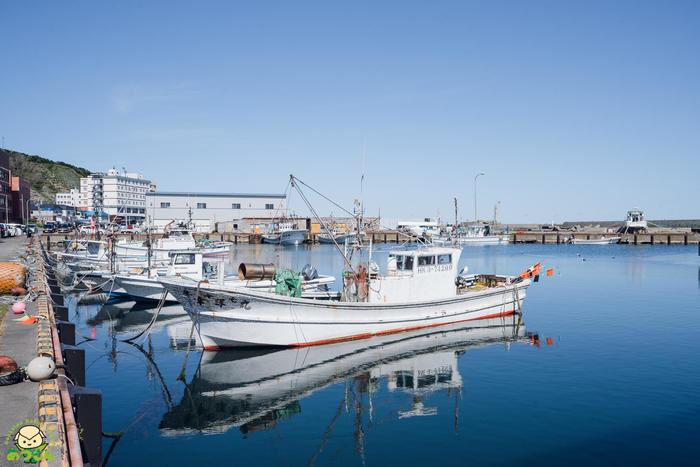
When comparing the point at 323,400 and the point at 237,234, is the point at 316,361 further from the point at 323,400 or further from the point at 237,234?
the point at 237,234

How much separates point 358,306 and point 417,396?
6088 mm

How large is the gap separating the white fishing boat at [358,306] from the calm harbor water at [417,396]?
0.75m

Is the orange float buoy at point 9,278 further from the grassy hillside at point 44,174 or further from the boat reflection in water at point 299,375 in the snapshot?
the grassy hillside at point 44,174

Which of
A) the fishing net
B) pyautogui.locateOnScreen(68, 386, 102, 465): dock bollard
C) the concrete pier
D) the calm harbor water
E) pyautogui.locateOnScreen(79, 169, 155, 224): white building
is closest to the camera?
pyautogui.locateOnScreen(68, 386, 102, 465): dock bollard

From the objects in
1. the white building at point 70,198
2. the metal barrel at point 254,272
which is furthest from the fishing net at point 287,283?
the white building at point 70,198

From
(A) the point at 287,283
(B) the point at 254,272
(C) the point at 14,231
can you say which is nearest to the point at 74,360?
(A) the point at 287,283

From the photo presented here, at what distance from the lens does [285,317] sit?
19.2 m

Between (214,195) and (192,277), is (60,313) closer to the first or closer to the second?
(192,277)

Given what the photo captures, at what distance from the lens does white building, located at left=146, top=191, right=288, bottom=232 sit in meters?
103

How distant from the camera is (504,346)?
21359 mm

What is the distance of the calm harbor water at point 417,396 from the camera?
11.4 m

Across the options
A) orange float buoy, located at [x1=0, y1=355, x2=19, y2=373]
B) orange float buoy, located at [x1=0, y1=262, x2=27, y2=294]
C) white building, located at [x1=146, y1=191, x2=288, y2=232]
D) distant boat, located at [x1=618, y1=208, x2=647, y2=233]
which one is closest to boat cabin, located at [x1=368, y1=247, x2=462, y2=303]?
orange float buoy, located at [x1=0, y1=355, x2=19, y2=373]

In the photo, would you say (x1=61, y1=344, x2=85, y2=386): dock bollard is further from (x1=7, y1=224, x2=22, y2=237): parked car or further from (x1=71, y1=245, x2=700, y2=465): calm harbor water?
(x1=7, y1=224, x2=22, y2=237): parked car

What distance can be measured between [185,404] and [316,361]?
5.70m
